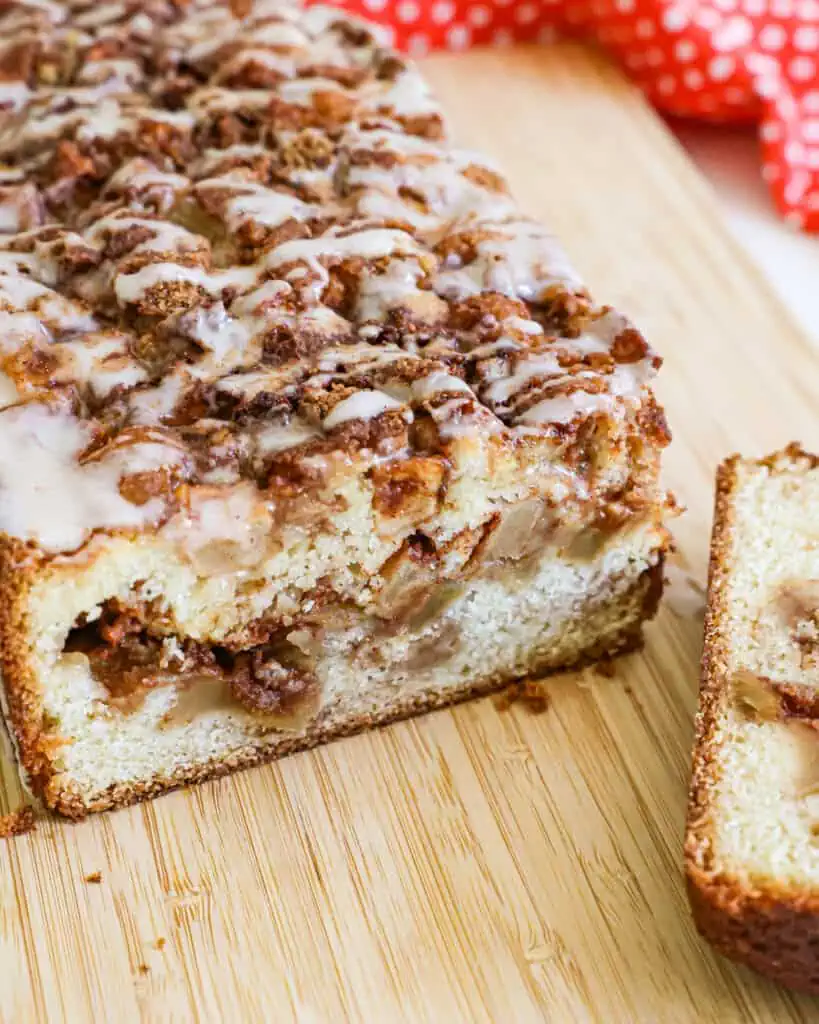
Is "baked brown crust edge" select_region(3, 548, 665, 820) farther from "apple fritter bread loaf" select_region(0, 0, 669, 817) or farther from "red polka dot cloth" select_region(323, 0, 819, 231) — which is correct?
"red polka dot cloth" select_region(323, 0, 819, 231)

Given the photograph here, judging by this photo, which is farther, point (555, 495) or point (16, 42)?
point (16, 42)

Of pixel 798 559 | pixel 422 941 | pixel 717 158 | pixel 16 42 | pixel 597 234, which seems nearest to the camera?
pixel 422 941

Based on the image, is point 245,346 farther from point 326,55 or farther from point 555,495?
point 326,55

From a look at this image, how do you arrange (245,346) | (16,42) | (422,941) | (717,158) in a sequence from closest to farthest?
(422,941), (245,346), (16,42), (717,158)

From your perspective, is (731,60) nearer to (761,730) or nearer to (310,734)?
(761,730)

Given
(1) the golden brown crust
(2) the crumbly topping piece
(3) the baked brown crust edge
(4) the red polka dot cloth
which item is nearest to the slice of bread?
(3) the baked brown crust edge

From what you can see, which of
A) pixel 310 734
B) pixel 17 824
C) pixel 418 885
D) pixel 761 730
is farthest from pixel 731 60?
pixel 17 824

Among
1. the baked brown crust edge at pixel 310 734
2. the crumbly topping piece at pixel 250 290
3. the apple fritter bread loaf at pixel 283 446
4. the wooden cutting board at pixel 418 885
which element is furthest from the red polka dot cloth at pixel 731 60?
the baked brown crust edge at pixel 310 734

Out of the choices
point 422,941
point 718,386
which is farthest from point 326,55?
point 422,941

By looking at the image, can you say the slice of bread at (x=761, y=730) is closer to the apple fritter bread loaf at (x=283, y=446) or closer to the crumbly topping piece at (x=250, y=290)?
the apple fritter bread loaf at (x=283, y=446)
